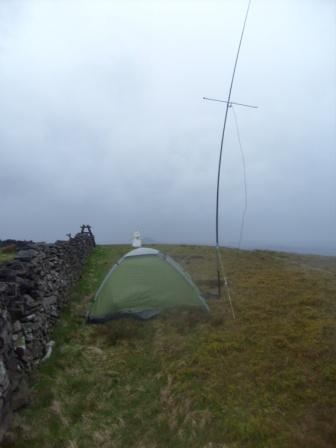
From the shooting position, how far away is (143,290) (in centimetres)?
1229

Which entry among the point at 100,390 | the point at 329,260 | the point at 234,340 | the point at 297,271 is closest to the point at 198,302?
the point at 234,340

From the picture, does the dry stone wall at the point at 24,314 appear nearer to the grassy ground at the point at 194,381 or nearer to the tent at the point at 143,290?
the grassy ground at the point at 194,381

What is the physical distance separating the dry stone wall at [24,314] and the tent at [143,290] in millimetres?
1624

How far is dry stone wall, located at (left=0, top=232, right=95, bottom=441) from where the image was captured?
6.66m

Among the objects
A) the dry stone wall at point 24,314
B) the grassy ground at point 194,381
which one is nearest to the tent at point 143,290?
the grassy ground at point 194,381

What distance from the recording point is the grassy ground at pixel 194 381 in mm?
6246

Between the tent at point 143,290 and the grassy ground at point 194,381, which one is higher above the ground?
the tent at point 143,290

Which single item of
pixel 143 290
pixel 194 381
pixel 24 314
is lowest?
pixel 194 381

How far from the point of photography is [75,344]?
10180 mm

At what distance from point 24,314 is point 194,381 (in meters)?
4.15

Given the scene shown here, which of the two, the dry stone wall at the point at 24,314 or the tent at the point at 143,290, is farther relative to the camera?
the tent at the point at 143,290

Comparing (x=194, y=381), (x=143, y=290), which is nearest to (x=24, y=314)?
(x=194, y=381)

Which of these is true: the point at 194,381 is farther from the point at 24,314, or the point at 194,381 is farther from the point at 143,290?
the point at 143,290

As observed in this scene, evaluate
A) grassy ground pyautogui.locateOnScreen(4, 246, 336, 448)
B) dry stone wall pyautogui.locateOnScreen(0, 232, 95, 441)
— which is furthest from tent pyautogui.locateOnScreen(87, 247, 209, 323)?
dry stone wall pyautogui.locateOnScreen(0, 232, 95, 441)
